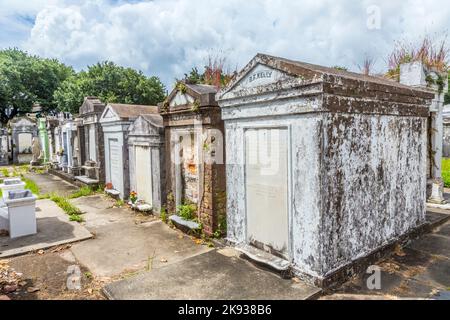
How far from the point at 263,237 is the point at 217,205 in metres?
1.29

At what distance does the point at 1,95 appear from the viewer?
26.7m

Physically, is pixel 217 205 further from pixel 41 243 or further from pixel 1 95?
pixel 1 95

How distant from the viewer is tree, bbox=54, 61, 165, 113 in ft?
74.0

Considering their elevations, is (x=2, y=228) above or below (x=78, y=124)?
below

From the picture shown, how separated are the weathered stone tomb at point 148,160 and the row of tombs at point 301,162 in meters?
0.42

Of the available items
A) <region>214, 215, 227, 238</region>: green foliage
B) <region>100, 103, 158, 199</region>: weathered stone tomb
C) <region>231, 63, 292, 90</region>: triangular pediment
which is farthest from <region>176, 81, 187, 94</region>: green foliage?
<region>100, 103, 158, 199</region>: weathered stone tomb

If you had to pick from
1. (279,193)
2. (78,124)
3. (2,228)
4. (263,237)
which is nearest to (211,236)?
(263,237)

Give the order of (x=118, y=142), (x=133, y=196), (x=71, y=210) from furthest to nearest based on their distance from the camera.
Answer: (x=118, y=142), (x=133, y=196), (x=71, y=210)

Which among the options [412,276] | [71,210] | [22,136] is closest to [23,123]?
[22,136]

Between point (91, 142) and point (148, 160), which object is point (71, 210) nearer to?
point (148, 160)

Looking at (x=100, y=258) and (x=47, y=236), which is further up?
(x=47, y=236)

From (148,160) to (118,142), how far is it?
7.18 feet

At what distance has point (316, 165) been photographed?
3.75m

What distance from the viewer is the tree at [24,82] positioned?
2675cm
